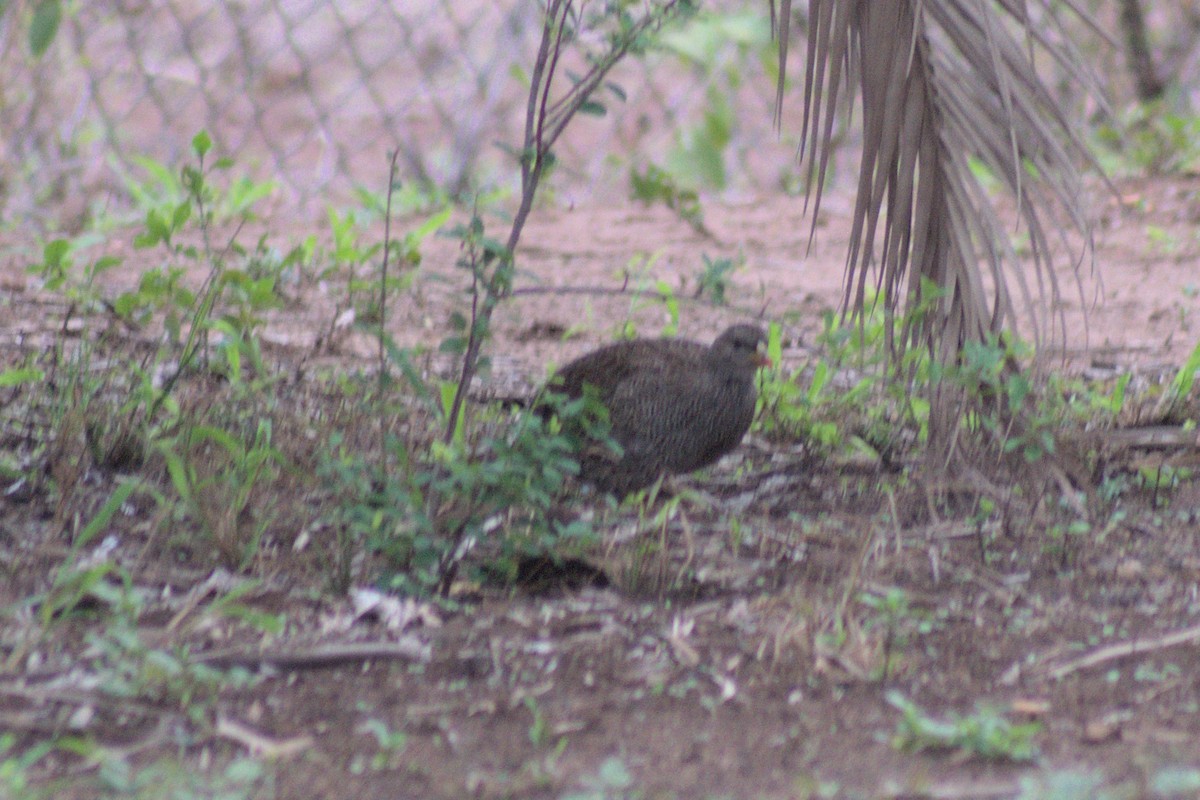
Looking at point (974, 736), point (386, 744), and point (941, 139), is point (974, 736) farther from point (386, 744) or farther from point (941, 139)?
point (941, 139)

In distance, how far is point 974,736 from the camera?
2.10m

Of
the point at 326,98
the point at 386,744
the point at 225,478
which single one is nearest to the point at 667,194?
the point at 225,478

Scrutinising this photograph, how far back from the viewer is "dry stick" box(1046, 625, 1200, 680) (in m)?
2.46

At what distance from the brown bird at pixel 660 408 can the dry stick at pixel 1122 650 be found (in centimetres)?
120

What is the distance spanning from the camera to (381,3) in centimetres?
737

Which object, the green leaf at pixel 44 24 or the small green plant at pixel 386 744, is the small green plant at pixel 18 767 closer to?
the small green plant at pixel 386 744

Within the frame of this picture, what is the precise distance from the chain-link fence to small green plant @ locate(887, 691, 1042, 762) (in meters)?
4.73

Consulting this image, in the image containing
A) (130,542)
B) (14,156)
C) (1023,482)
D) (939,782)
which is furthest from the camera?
(14,156)

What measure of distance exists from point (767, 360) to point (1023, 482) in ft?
2.51

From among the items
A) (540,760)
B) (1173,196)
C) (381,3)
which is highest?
(381,3)

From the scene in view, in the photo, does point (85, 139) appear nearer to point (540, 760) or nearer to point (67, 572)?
point (67, 572)

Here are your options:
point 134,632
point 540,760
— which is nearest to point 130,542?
point 134,632

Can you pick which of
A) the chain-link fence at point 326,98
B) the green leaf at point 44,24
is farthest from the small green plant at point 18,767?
the chain-link fence at point 326,98

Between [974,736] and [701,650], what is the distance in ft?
1.93
